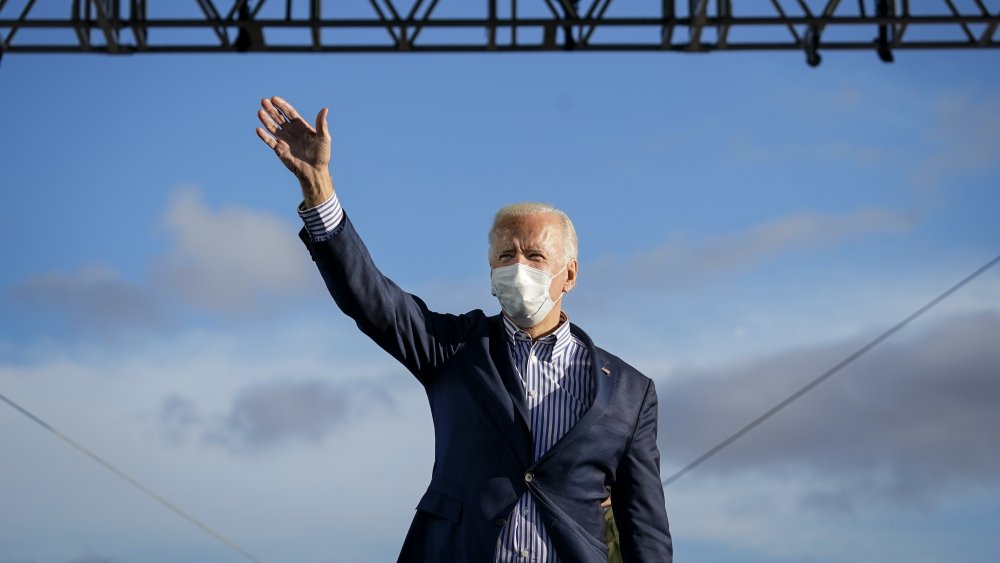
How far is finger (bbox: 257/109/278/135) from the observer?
320 centimetres

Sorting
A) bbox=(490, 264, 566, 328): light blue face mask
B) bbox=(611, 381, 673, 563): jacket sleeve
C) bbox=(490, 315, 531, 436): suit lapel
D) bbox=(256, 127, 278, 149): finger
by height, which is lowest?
bbox=(611, 381, 673, 563): jacket sleeve

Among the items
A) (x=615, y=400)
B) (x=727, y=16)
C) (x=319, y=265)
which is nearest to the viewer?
(x=319, y=265)

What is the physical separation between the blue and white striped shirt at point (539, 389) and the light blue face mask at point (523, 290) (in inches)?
3.7

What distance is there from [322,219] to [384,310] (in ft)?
0.97

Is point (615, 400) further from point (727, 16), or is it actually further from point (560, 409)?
point (727, 16)

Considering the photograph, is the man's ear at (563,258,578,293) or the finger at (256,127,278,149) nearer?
the finger at (256,127,278,149)

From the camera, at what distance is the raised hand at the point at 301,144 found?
311cm

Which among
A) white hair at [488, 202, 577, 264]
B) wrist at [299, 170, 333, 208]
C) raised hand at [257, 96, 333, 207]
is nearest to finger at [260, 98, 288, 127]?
raised hand at [257, 96, 333, 207]

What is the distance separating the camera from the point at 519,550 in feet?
10.3

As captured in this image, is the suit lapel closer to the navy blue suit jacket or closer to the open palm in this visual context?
the navy blue suit jacket

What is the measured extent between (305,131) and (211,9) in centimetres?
498

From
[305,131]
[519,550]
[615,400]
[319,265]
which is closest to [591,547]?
[519,550]

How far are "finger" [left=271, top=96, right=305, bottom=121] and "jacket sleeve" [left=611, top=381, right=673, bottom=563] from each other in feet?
4.03

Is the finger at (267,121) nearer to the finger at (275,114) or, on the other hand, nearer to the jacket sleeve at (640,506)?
the finger at (275,114)
